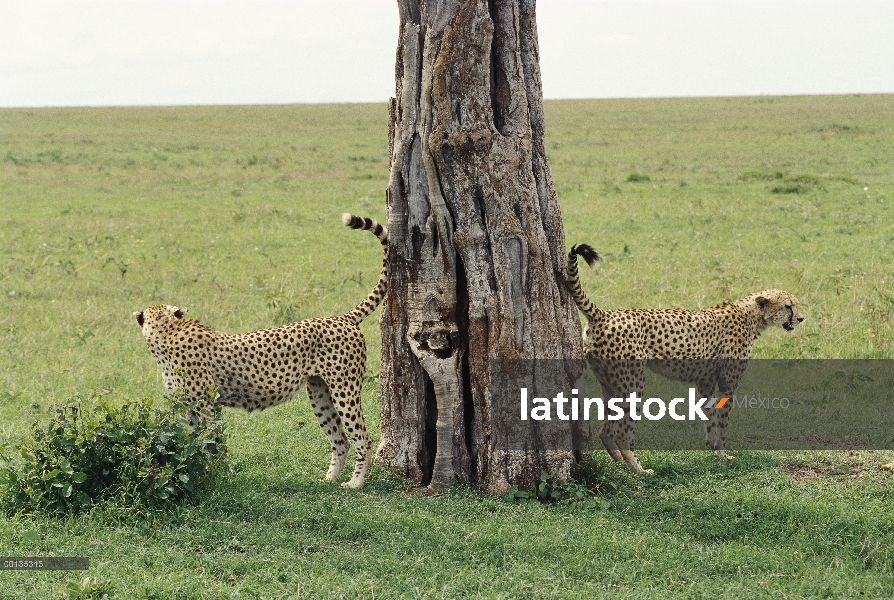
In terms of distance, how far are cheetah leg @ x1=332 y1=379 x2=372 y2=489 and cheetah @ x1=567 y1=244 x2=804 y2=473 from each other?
4.93 feet

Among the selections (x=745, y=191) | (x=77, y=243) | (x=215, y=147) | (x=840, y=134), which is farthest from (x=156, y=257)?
(x=840, y=134)

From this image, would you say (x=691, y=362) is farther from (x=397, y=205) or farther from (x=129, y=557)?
(x=129, y=557)

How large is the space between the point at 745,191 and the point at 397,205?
47.3 feet

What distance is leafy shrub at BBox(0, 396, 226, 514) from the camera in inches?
211

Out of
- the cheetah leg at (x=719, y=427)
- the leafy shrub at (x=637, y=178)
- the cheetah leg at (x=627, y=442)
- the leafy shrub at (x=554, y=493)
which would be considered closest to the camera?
the leafy shrub at (x=554, y=493)

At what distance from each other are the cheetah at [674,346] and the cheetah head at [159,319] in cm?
248

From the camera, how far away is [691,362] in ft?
22.3

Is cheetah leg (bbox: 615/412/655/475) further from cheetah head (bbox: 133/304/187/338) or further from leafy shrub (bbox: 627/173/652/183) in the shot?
leafy shrub (bbox: 627/173/652/183)

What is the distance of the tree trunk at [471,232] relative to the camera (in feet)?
19.0

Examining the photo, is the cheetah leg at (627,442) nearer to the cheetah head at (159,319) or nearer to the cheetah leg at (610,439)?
the cheetah leg at (610,439)

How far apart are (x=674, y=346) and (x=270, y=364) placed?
265 cm

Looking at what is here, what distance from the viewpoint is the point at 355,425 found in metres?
6.20

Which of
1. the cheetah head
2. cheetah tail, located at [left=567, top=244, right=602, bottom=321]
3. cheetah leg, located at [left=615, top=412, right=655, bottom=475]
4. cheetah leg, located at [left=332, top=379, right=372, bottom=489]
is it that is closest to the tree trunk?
cheetah tail, located at [left=567, top=244, right=602, bottom=321]

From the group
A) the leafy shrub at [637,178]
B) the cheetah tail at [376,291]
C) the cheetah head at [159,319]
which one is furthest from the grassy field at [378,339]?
the cheetah tail at [376,291]
